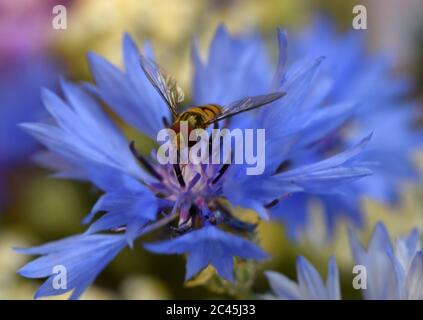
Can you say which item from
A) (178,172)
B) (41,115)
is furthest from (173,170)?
(41,115)

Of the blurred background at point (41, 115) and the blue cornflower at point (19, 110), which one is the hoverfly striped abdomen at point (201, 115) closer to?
the blurred background at point (41, 115)

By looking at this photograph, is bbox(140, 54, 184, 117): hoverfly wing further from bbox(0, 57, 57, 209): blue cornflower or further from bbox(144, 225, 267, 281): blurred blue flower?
bbox(0, 57, 57, 209): blue cornflower

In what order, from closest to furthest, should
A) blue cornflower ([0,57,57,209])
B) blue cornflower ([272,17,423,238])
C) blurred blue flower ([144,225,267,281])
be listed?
1. blurred blue flower ([144,225,267,281])
2. blue cornflower ([272,17,423,238])
3. blue cornflower ([0,57,57,209])

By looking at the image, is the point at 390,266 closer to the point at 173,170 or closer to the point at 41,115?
the point at 173,170

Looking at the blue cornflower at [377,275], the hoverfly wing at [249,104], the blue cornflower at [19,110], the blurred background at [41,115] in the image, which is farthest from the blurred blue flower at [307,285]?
the blue cornflower at [19,110]

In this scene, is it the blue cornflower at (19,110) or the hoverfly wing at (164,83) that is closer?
the hoverfly wing at (164,83)

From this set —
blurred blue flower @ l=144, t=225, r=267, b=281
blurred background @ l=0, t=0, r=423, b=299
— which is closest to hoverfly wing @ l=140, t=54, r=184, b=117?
blurred blue flower @ l=144, t=225, r=267, b=281
